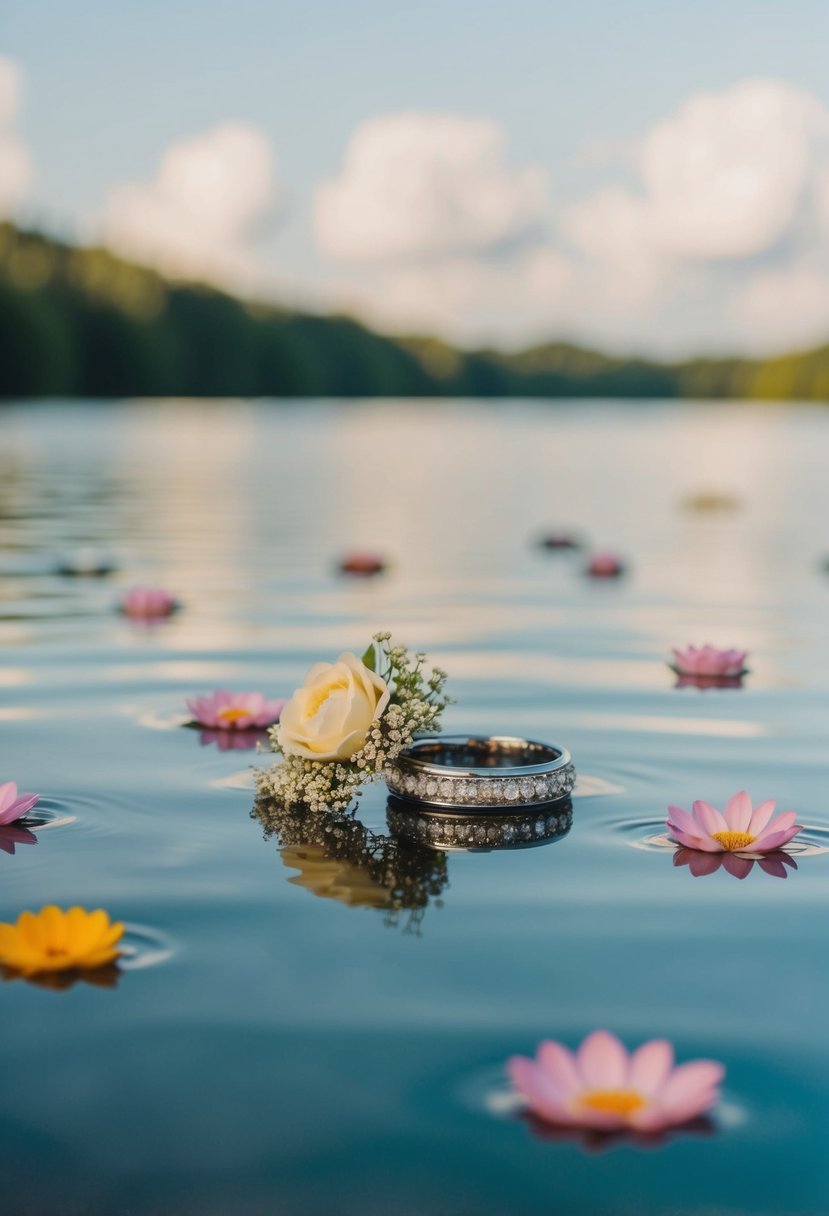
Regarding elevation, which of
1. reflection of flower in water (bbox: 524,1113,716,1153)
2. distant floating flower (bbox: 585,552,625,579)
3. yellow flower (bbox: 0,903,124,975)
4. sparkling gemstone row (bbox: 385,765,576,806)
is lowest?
reflection of flower in water (bbox: 524,1113,716,1153)

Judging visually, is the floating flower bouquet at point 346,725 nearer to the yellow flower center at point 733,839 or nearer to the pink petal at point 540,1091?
the yellow flower center at point 733,839

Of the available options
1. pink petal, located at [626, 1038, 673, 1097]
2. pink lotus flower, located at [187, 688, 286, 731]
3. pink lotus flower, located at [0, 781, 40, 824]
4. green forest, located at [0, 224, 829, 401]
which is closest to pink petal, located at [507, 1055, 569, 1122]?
pink petal, located at [626, 1038, 673, 1097]

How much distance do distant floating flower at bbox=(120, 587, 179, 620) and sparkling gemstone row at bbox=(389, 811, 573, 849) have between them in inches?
263

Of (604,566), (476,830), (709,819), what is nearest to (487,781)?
(476,830)

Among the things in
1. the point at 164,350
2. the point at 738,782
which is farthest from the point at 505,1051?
the point at 164,350

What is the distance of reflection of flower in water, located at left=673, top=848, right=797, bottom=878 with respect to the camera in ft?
18.8

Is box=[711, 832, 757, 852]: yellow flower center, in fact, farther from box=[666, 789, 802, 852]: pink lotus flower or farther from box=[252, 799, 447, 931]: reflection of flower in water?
box=[252, 799, 447, 931]: reflection of flower in water

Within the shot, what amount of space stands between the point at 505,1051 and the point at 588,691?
18.8ft

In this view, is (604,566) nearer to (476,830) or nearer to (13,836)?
(476,830)

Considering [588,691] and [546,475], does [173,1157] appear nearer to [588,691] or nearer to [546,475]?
[588,691]

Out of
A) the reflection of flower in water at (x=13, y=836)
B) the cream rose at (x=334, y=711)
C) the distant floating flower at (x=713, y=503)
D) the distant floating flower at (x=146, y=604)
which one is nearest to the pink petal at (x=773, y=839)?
the cream rose at (x=334, y=711)

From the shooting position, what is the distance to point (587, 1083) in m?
3.61

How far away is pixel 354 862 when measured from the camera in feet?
18.8

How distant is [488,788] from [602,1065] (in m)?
2.51
